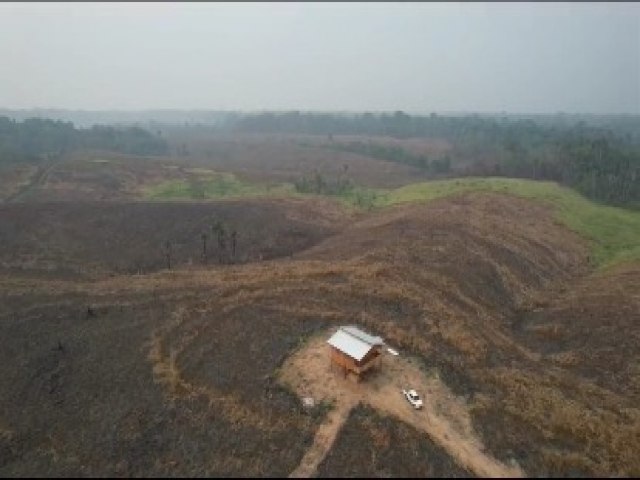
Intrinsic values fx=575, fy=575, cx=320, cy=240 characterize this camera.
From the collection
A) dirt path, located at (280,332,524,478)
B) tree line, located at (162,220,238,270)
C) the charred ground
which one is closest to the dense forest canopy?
tree line, located at (162,220,238,270)

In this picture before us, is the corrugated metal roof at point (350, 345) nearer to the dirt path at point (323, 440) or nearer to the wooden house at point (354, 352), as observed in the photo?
the wooden house at point (354, 352)

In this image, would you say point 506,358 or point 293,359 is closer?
point 293,359

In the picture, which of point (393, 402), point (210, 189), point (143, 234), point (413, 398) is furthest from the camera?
point (210, 189)

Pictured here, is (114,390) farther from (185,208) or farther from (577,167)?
(577,167)

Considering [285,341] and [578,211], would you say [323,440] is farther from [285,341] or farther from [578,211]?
[578,211]

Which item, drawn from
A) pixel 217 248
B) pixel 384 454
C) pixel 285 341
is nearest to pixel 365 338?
pixel 285 341

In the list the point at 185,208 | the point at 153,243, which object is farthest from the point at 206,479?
the point at 185,208
